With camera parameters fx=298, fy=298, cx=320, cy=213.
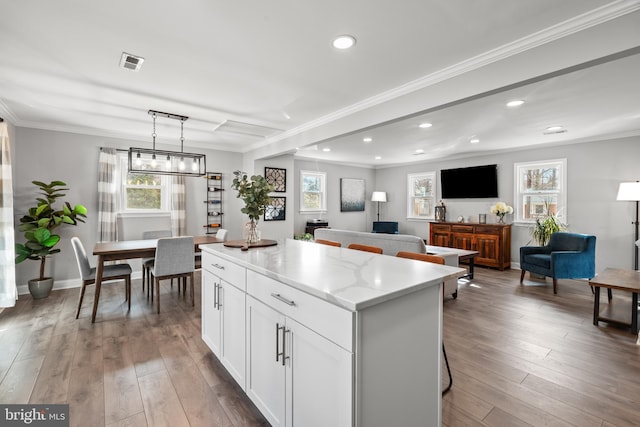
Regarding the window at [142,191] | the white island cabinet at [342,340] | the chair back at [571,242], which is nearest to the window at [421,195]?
the chair back at [571,242]

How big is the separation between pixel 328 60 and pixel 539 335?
3.30 meters

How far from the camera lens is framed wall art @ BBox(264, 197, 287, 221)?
5785 millimetres

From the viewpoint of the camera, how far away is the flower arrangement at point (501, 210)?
592 centimetres

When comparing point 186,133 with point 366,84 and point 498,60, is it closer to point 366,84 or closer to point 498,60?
point 366,84

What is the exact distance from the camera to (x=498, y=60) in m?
2.25

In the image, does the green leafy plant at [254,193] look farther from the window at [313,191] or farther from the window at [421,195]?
the window at [421,195]

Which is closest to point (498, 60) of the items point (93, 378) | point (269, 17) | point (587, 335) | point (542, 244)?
point (269, 17)

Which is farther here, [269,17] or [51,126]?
[51,126]

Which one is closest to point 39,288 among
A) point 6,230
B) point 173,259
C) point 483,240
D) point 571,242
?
point 6,230

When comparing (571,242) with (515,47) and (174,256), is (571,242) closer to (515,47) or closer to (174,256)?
(515,47)

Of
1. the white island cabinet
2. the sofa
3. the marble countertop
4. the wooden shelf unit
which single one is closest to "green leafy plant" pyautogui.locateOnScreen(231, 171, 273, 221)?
the marble countertop

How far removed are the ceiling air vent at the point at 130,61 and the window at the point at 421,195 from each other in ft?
21.6

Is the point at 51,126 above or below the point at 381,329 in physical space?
above

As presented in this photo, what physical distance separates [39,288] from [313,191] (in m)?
5.34
